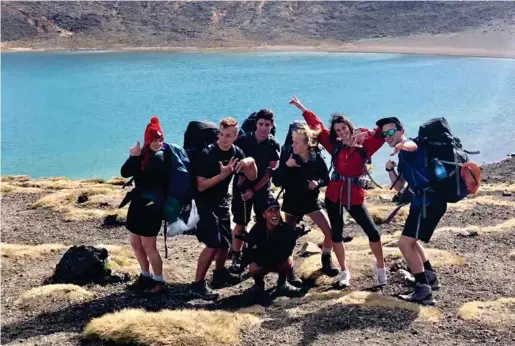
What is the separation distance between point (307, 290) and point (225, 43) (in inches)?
4709

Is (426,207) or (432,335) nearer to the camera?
(432,335)

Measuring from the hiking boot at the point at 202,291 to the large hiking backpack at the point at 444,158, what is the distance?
141 inches

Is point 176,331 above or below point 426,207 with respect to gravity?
below

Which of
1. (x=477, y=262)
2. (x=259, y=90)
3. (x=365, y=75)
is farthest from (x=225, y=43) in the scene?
(x=477, y=262)

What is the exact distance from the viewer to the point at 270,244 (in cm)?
877

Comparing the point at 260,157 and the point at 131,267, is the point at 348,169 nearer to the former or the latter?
the point at 260,157

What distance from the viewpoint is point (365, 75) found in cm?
7344

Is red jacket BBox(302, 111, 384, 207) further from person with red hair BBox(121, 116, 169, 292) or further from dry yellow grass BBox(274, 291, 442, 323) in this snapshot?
person with red hair BBox(121, 116, 169, 292)

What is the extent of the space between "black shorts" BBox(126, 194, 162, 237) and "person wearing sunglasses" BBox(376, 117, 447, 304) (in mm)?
3359

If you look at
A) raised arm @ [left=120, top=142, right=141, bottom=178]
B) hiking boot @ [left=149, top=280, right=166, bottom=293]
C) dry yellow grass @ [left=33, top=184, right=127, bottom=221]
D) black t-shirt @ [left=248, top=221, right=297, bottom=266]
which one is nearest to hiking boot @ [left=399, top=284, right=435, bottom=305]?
black t-shirt @ [left=248, top=221, right=297, bottom=266]

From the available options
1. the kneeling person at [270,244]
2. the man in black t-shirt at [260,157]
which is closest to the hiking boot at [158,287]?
the kneeling person at [270,244]

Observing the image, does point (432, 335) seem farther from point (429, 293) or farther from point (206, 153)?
point (206, 153)

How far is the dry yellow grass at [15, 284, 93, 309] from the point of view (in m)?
9.39

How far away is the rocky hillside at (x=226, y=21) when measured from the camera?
12725 cm
